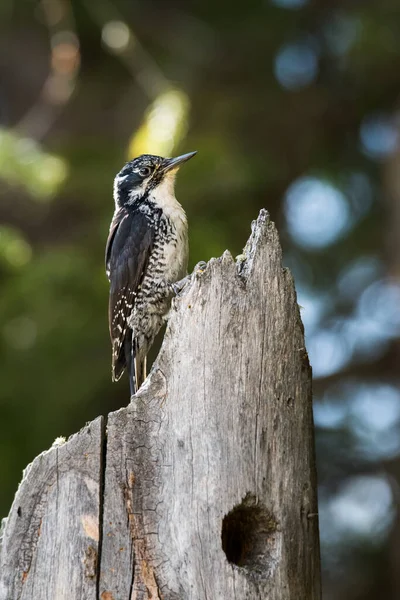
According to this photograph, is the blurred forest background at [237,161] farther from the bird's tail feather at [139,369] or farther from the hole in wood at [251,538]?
the hole in wood at [251,538]

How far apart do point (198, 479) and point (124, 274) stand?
1.89 m

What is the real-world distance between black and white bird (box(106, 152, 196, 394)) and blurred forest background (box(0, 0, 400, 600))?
0.81 metres

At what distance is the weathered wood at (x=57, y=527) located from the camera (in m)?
2.94

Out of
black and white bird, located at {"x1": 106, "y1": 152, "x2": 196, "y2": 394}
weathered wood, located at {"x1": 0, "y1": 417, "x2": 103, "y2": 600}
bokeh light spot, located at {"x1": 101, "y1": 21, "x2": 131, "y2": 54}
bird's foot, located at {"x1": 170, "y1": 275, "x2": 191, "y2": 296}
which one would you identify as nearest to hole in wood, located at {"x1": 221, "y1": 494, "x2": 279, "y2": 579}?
weathered wood, located at {"x1": 0, "y1": 417, "x2": 103, "y2": 600}

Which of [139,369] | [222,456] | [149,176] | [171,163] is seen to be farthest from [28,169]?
[222,456]

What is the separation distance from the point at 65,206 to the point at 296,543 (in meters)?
4.24

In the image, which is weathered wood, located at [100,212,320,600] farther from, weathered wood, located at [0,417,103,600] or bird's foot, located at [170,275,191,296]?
bird's foot, located at [170,275,191,296]

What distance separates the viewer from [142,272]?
4715 millimetres

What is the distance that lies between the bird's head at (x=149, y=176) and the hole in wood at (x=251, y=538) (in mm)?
2205

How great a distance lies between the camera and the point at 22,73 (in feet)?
25.3

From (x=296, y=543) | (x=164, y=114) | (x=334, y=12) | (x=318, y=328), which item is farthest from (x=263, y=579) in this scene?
(x=334, y=12)

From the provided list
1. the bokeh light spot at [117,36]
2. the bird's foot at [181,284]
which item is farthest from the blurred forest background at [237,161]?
the bird's foot at [181,284]

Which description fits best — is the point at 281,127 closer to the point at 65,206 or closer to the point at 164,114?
the point at 65,206

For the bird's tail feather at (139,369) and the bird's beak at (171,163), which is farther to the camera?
the bird's beak at (171,163)
